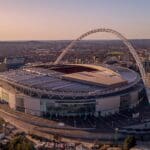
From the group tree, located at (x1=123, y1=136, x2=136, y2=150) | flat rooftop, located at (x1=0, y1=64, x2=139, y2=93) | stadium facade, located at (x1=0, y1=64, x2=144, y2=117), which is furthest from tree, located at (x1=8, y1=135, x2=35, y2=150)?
flat rooftop, located at (x1=0, y1=64, x2=139, y2=93)

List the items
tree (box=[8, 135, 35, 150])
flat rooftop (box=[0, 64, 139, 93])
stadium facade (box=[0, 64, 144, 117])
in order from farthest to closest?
flat rooftop (box=[0, 64, 139, 93]) < stadium facade (box=[0, 64, 144, 117]) < tree (box=[8, 135, 35, 150])

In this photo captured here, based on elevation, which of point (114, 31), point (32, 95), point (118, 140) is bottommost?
point (118, 140)

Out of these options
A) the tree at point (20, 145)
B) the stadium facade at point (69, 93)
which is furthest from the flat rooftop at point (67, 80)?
the tree at point (20, 145)

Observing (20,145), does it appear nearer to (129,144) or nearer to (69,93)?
(129,144)

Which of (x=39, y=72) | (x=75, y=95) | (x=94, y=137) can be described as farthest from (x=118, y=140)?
(x=39, y=72)

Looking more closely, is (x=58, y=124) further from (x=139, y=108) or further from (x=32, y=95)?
(x=139, y=108)

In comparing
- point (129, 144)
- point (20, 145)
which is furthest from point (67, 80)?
point (20, 145)

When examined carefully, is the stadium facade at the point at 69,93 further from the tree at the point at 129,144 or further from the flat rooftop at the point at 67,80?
the tree at the point at 129,144

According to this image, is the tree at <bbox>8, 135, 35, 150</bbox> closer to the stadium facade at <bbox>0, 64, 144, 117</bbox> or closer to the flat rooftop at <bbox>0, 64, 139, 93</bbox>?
the stadium facade at <bbox>0, 64, 144, 117</bbox>
